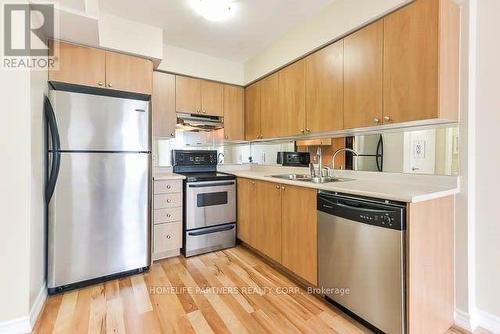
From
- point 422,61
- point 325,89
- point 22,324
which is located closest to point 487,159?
point 422,61

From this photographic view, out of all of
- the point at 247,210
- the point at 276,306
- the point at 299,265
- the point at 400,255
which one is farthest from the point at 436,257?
the point at 247,210

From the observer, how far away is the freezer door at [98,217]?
2.00 meters

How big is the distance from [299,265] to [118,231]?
1.67 m

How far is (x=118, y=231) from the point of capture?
2.24 meters

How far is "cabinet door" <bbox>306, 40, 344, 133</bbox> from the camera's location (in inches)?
85.4

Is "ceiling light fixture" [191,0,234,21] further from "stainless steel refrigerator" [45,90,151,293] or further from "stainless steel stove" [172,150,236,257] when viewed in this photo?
"stainless steel stove" [172,150,236,257]

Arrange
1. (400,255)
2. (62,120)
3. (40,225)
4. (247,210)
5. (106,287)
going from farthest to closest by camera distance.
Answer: (247,210) < (106,287) < (62,120) < (40,225) < (400,255)

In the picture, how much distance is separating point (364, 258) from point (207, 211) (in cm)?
180

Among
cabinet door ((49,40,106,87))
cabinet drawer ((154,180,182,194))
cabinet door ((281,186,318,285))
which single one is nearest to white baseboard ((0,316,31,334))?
cabinet drawer ((154,180,182,194))

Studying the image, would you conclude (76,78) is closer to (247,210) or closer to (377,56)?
(247,210)

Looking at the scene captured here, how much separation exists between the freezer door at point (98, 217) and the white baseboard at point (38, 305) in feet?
0.26

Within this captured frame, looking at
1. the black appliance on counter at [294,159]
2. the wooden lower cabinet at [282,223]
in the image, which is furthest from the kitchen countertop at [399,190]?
the black appliance on counter at [294,159]

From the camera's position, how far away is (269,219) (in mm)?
2482

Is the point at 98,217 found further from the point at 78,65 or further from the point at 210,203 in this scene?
the point at 78,65
